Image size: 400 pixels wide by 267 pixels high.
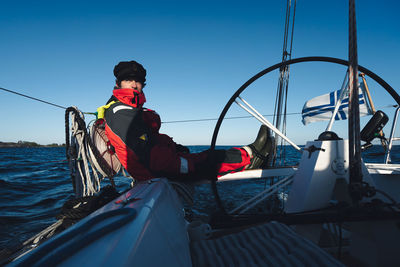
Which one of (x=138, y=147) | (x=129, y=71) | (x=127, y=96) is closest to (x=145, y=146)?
(x=138, y=147)

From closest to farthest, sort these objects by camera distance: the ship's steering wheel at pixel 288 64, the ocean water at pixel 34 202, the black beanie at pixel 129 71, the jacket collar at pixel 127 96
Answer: the ship's steering wheel at pixel 288 64, the jacket collar at pixel 127 96, the black beanie at pixel 129 71, the ocean water at pixel 34 202

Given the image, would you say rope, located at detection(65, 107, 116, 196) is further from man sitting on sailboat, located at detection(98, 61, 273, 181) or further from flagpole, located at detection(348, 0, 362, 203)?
flagpole, located at detection(348, 0, 362, 203)

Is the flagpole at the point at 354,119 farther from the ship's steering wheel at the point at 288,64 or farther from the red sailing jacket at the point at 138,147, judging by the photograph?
the red sailing jacket at the point at 138,147

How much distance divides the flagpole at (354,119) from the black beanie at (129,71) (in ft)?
5.46

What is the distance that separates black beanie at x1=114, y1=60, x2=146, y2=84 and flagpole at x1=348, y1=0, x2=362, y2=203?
1.66 metres

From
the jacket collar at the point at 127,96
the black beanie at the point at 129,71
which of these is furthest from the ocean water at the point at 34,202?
the black beanie at the point at 129,71

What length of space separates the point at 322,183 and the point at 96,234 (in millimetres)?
1426

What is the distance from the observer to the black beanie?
1859 millimetres

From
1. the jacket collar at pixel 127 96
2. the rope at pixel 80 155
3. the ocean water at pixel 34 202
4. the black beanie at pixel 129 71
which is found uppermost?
the black beanie at pixel 129 71

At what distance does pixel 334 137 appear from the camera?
1.41m

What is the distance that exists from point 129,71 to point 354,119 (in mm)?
1804

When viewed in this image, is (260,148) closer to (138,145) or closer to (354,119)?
(354,119)

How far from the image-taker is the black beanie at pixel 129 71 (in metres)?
1.86

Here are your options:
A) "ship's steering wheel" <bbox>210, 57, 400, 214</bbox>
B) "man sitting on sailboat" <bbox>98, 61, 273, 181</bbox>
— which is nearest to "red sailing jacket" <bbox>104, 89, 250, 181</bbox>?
"man sitting on sailboat" <bbox>98, 61, 273, 181</bbox>
